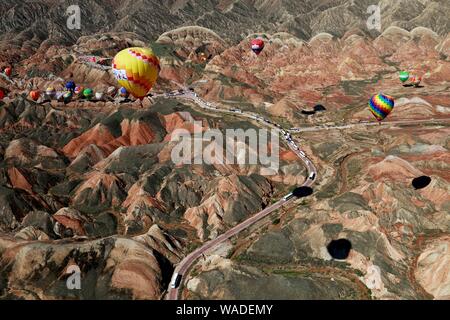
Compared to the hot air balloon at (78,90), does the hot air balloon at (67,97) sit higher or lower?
lower

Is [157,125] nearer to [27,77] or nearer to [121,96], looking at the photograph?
[121,96]

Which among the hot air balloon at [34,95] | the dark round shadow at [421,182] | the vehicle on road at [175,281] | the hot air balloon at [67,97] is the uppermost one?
the hot air balloon at [34,95]

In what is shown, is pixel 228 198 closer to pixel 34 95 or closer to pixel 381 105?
pixel 381 105

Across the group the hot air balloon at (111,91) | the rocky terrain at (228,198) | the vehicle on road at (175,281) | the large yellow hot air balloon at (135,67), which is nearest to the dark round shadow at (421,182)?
the rocky terrain at (228,198)

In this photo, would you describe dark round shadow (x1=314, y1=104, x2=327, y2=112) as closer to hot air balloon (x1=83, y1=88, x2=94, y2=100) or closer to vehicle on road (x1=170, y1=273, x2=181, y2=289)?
hot air balloon (x1=83, y1=88, x2=94, y2=100)

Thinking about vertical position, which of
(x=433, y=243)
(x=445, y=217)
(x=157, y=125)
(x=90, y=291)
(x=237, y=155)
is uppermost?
(x=157, y=125)

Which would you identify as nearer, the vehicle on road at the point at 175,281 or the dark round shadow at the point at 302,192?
the vehicle on road at the point at 175,281

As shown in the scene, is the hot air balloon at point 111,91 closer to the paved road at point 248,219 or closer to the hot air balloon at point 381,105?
the paved road at point 248,219

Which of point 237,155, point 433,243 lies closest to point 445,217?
point 433,243
